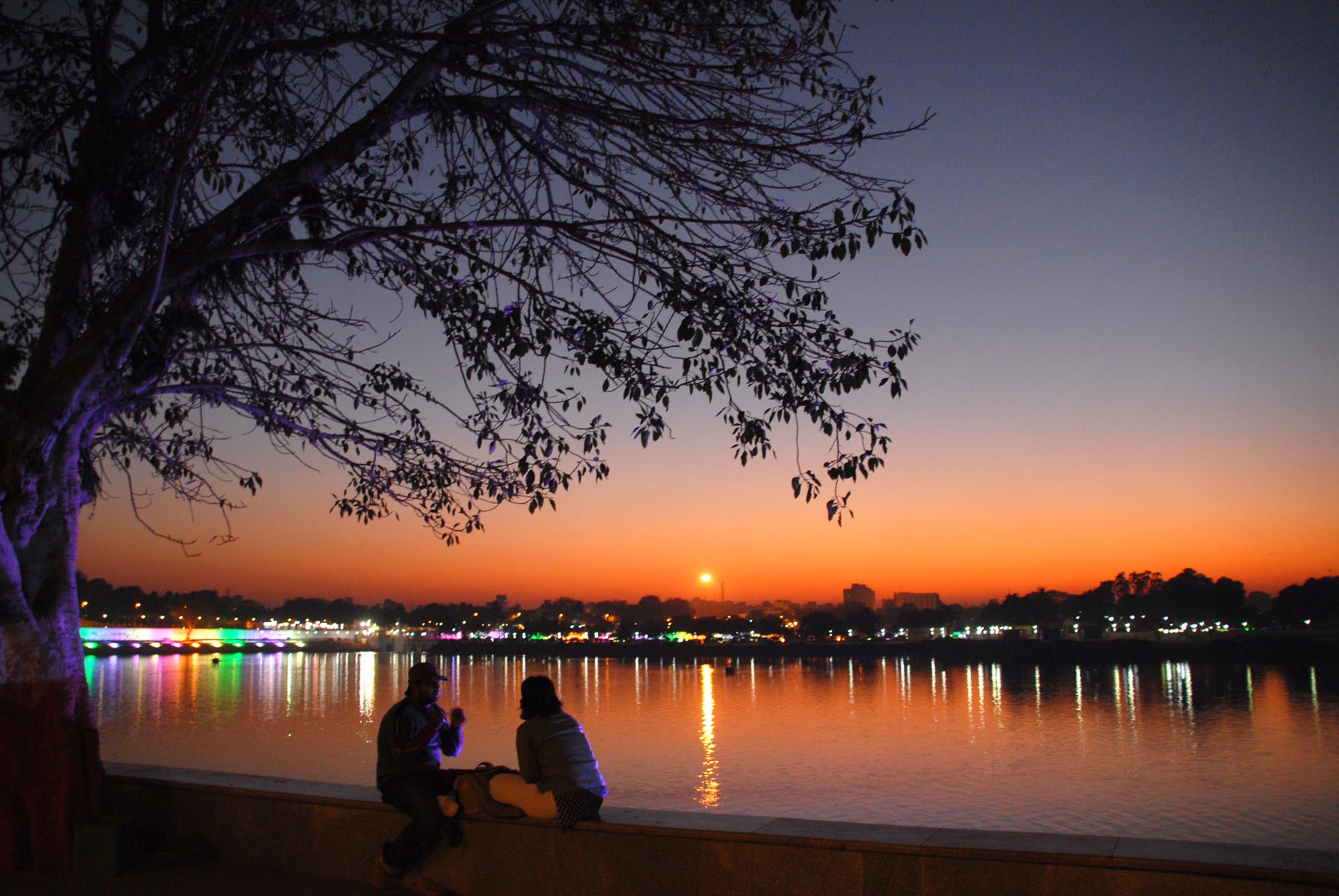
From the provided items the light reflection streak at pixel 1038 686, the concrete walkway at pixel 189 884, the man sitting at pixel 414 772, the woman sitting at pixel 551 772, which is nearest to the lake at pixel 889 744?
the light reflection streak at pixel 1038 686

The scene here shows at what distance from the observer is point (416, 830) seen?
18.3 ft

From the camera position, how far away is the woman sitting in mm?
5328

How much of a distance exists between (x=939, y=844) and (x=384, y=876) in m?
3.08

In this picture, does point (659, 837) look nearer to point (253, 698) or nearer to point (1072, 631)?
point (253, 698)

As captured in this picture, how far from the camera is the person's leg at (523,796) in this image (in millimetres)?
5383

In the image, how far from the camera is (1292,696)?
5594 centimetres

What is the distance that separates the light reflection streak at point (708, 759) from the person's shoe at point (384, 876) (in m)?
19.7

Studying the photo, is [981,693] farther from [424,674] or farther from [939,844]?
[939,844]

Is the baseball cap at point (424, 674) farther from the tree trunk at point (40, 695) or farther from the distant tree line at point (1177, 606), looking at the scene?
the distant tree line at point (1177, 606)

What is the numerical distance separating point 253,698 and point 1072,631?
144344 mm

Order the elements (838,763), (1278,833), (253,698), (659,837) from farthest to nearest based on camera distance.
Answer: (253,698), (838,763), (1278,833), (659,837)

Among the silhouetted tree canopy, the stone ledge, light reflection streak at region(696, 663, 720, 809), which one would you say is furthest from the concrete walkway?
the silhouetted tree canopy

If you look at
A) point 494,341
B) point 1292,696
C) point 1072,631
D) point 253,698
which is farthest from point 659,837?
point 1072,631

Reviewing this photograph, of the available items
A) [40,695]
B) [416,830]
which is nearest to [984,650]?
[416,830]
